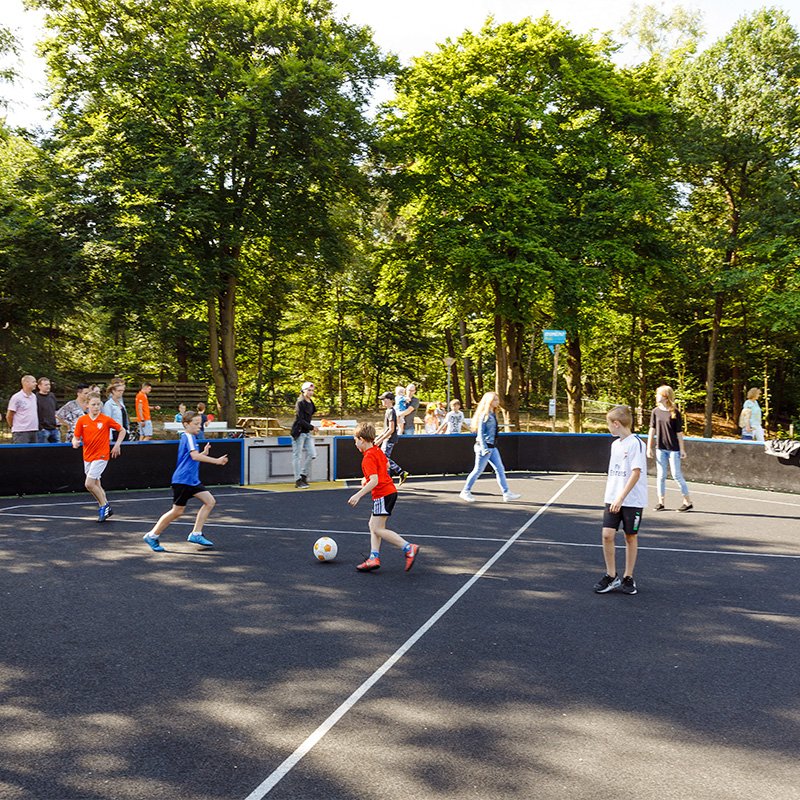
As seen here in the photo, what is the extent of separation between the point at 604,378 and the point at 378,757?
45.0 metres

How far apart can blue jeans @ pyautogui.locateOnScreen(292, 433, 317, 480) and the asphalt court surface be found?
16.7 ft

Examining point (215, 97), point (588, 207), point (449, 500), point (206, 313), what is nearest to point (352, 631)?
point (449, 500)

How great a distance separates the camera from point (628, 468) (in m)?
6.91

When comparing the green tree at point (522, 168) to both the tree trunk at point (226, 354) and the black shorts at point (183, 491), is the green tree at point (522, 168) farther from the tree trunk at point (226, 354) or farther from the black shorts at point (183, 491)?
the black shorts at point (183, 491)

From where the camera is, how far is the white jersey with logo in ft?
22.6

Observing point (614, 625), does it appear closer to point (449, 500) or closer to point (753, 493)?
point (449, 500)

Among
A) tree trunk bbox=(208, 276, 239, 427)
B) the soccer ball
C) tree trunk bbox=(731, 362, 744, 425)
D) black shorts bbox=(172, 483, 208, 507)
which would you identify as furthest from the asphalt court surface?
tree trunk bbox=(731, 362, 744, 425)

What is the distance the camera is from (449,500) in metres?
13.4

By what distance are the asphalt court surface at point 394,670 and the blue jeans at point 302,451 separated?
509 centimetres

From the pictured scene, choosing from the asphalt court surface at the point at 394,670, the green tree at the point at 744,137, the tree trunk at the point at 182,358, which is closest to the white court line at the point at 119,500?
the asphalt court surface at the point at 394,670

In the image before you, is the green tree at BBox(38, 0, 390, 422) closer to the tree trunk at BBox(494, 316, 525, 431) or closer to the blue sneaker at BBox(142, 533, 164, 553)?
the tree trunk at BBox(494, 316, 525, 431)

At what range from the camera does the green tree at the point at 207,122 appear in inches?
856

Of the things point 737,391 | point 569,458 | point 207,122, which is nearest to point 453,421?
point 569,458

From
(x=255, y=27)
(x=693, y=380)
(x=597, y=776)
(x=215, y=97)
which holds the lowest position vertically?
(x=597, y=776)
